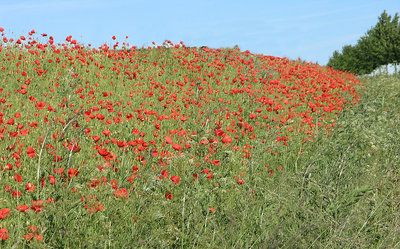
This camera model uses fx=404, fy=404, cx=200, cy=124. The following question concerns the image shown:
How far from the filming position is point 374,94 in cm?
1217

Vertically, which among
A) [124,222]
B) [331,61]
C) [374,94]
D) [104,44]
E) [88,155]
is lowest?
[124,222]

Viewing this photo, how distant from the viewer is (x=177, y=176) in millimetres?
3285

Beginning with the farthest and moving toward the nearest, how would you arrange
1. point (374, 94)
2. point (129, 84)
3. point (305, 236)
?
point (374, 94) < point (129, 84) < point (305, 236)

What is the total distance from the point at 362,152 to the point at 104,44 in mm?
8115

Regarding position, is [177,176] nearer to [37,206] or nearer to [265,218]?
[265,218]

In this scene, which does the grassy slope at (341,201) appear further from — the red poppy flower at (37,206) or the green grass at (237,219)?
the red poppy flower at (37,206)

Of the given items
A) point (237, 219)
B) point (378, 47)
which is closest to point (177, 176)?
point (237, 219)

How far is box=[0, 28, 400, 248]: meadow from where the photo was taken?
304cm

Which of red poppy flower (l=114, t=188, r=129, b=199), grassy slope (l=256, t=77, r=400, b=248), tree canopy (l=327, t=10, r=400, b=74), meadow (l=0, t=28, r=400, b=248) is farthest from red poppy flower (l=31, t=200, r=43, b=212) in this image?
tree canopy (l=327, t=10, r=400, b=74)

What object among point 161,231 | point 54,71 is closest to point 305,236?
point 161,231

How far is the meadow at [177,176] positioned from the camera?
304 cm

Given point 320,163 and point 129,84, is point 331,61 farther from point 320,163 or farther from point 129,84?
point 320,163

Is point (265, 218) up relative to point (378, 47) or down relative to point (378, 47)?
down

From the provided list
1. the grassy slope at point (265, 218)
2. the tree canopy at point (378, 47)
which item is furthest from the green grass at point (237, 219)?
the tree canopy at point (378, 47)
